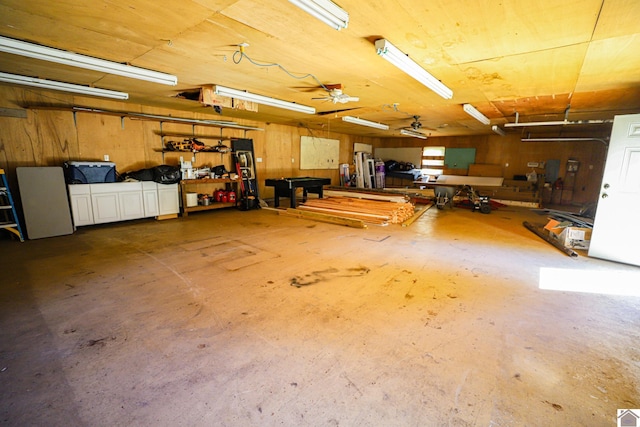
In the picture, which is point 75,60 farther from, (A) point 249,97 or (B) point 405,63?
(B) point 405,63

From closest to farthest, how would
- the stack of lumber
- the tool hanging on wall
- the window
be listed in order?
the stack of lumber, the tool hanging on wall, the window

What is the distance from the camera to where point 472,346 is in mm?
2088

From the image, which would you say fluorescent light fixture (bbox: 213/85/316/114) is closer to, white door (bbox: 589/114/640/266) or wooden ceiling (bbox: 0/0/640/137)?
wooden ceiling (bbox: 0/0/640/137)

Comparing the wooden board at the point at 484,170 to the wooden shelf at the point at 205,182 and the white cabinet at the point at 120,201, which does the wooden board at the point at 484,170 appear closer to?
the wooden shelf at the point at 205,182

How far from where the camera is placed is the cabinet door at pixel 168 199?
20.2 feet

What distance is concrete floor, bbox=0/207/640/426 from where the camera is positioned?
1.55m

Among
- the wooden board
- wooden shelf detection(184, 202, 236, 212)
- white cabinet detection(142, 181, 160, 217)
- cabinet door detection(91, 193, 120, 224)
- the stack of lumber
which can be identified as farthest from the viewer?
the wooden board

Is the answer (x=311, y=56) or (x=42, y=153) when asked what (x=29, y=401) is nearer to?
(x=311, y=56)

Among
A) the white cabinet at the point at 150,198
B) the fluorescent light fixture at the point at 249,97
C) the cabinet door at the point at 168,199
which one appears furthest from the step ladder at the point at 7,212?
the fluorescent light fixture at the point at 249,97

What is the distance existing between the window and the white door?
29.2 feet

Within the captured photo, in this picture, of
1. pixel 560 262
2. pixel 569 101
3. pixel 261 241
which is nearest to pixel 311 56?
pixel 261 241

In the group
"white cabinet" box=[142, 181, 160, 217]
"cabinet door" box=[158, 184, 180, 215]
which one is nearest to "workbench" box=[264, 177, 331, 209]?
"cabinet door" box=[158, 184, 180, 215]

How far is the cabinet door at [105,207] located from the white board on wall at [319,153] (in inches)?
241

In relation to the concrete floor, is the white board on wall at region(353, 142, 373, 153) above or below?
above
